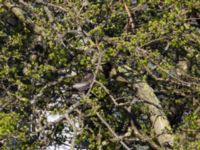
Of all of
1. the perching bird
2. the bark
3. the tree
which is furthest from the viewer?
the bark

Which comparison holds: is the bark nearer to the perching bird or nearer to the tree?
the tree

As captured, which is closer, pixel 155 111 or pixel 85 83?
pixel 85 83

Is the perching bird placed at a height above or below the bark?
above

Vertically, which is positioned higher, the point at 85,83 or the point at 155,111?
the point at 85,83

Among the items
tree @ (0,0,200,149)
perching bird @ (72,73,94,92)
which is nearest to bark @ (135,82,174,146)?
tree @ (0,0,200,149)

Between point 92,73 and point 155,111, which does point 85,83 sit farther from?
point 155,111

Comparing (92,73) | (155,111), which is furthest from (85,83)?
(155,111)

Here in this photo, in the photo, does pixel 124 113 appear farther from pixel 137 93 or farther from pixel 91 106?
pixel 91 106

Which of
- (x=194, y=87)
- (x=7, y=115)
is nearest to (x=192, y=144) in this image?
(x=194, y=87)

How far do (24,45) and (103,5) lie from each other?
0.81 metres

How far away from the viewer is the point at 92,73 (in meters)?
A: 4.91

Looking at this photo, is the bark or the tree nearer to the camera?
the tree

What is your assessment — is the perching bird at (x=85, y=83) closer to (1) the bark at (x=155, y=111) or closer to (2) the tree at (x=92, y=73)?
(2) the tree at (x=92, y=73)

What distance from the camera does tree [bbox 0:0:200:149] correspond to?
480cm
